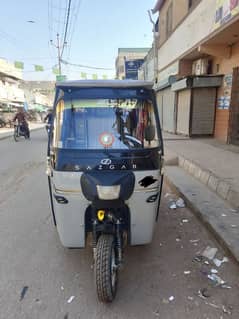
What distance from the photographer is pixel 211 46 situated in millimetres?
9805

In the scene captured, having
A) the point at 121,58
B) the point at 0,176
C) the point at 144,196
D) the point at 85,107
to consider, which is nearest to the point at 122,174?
the point at 144,196

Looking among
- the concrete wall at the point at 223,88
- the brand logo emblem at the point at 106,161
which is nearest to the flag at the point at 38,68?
the concrete wall at the point at 223,88

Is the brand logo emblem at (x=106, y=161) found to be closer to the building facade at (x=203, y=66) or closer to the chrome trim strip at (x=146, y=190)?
the chrome trim strip at (x=146, y=190)

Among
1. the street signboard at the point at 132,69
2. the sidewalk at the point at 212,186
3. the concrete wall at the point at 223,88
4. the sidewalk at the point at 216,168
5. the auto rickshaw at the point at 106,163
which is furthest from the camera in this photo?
the street signboard at the point at 132,69

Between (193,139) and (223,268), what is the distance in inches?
380

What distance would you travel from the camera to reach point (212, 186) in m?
5.24

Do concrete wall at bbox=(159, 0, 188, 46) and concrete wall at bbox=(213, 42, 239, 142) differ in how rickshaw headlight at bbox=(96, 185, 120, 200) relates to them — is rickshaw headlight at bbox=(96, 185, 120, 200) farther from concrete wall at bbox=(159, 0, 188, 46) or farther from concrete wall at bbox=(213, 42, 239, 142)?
concrete wall at bbox=(159, 0, 188, 46)

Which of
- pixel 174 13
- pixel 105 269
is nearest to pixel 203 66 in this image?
pixel 174 13

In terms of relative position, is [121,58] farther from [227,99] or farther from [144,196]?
[144,196]

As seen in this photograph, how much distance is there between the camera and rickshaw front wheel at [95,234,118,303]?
220cm

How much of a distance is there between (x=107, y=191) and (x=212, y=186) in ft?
11.8

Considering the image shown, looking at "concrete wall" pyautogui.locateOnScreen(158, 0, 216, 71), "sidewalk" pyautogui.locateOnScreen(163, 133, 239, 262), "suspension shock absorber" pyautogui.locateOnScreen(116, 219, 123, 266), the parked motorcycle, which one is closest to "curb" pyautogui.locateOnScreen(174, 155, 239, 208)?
"sidewalk" pyautogui.locateOnScreen(163, 133, 239, 262)

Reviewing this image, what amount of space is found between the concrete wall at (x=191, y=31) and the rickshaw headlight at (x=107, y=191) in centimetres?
911

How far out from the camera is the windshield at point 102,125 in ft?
8.36
